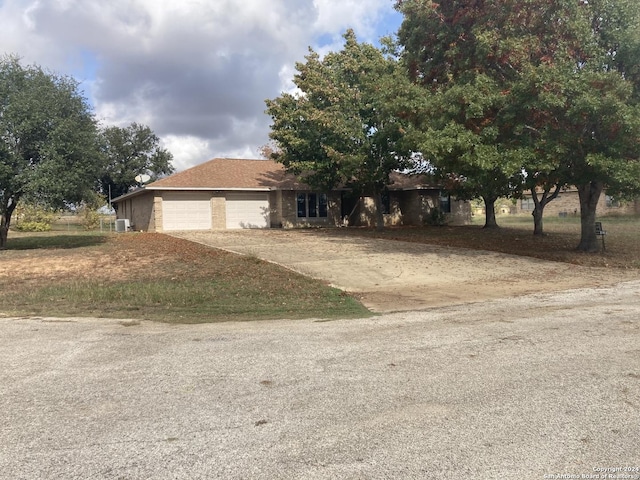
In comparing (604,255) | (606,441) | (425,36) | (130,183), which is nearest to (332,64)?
(425,36)

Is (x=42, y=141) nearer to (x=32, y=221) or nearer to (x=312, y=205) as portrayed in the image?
(x=312, y=205)

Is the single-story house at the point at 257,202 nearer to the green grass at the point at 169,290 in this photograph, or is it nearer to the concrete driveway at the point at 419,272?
the concrete driveway at the point at 419,272

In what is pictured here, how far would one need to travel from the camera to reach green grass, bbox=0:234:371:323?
28.1 ft

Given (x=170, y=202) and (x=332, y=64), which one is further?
(x=170, y=202)

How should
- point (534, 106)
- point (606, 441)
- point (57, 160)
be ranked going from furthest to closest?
1. point (57, 160)
2. point (534, 106)
3. point (606, 441)

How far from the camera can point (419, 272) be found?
43.1 ft

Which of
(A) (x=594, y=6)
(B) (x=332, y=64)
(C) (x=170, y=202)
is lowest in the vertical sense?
(C) (x=170, y=202)

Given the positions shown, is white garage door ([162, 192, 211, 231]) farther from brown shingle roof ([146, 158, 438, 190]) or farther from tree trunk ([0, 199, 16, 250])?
tree trunk ([0, 199, 16, 250])

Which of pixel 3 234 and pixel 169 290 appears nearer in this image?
pixel 169 290

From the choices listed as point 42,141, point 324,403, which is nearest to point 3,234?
point 42,141

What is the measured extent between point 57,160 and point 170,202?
34.2 ft

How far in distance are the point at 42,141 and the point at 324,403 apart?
17.4 m

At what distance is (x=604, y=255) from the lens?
632 inches

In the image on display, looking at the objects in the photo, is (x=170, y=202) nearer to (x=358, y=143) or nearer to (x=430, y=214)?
(x=358, y=143)
